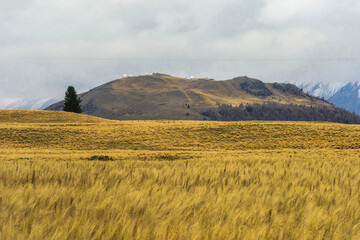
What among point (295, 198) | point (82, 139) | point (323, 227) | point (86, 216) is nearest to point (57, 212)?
point (86, 216)

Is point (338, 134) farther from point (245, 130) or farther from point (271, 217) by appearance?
point (271, 217)

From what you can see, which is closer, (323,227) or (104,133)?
(323,227)

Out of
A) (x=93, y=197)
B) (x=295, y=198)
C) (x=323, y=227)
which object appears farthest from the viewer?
(x=295, y=198)

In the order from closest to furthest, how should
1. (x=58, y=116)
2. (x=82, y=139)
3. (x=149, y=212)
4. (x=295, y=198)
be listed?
(x=149, y=212), (x=295, y=198), (x=82, y=139), (x=58, y=116)

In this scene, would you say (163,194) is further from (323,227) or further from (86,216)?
(323,227)

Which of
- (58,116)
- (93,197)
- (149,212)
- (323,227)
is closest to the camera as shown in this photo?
(323,227)

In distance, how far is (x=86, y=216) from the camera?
16.3ft

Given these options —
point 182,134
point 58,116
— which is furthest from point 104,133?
point 58,116

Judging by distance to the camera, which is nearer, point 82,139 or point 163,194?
point 163,194

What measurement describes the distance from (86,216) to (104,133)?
43505mm

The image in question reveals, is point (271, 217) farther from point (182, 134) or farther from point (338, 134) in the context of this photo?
point (338, 134)

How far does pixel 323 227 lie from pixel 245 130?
148 ft

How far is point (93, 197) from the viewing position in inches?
252

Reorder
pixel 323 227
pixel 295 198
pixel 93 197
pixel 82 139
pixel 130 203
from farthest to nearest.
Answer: pixel 82 139 < pixel 295 198 < pixel 93 197 < pixel 130 203 < pixel 323 227
